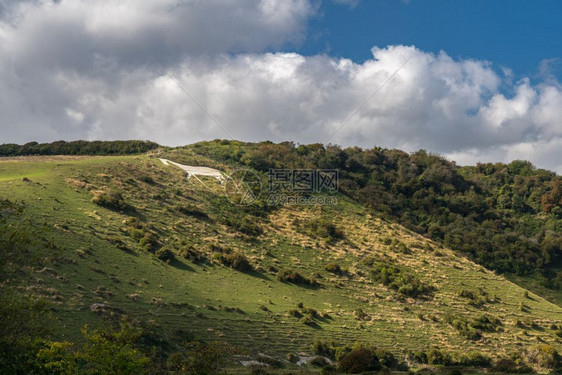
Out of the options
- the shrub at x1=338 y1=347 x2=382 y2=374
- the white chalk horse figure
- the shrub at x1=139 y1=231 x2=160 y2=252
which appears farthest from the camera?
the white chalk horse figure

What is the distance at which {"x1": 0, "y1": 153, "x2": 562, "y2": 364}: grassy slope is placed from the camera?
30719 millimetres

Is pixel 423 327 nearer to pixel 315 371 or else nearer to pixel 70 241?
pixel 315 371

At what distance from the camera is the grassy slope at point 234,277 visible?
30719 millimetres

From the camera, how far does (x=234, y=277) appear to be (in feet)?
133

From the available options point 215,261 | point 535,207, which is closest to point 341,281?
point 215,261

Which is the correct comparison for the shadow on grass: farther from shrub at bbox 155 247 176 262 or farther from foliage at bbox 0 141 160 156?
foliage at bbox 0 141 160 156

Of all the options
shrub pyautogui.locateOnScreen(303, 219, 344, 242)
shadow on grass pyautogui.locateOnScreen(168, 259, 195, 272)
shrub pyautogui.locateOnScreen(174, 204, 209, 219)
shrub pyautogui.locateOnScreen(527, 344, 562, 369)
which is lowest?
shrub pyautogui.locateOnScreen(527, 344, 562, 369)

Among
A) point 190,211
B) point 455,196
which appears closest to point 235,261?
point 190,211

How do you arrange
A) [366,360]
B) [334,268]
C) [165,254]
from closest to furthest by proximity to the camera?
1. [366,360]
2. [165,254]
3. [334,268]

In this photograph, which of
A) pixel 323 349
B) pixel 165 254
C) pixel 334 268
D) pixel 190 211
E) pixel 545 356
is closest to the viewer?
pixel 323 349

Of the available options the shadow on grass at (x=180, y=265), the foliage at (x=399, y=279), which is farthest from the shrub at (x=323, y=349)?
the foliage at (x=399, y=279)

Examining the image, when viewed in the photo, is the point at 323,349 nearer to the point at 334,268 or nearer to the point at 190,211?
the point at 334,268

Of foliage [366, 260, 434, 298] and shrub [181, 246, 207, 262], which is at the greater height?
shrub [181, 246, 207, 262]

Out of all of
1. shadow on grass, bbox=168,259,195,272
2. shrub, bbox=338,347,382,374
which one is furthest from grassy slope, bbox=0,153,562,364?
shrub, bbox=338,347,382,374
